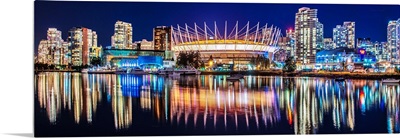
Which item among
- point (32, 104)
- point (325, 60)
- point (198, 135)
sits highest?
point (325, 60)

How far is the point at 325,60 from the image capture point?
10.0 m

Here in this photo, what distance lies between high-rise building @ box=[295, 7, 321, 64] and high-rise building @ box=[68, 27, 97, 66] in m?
3.53

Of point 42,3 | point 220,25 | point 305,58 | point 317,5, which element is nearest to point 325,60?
point 305,58

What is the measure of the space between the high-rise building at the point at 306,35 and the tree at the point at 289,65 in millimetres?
126

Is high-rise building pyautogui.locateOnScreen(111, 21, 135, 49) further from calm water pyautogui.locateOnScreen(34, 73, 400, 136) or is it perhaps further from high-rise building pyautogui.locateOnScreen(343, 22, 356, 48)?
high-rise building pyautogui.locateOnScreen(343, 22, 356, 48)

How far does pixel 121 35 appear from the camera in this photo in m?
9.20

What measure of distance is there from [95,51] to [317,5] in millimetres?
3982

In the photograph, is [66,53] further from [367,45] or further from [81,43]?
[367,45]

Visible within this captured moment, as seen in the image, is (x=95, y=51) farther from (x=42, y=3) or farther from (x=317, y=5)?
(x=317, y=5)

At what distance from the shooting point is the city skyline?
28.4ft

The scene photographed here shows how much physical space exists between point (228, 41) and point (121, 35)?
1.89 metres

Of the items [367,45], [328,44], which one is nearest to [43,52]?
[328,44]

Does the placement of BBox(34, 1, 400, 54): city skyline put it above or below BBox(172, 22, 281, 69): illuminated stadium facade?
above

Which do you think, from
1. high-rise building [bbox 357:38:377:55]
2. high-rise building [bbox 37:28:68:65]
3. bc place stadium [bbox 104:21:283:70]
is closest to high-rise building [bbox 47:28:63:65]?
high-rise building [bbox 37:28:68:65]
